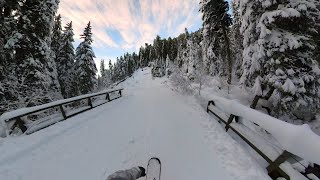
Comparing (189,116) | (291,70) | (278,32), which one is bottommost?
(189,116)

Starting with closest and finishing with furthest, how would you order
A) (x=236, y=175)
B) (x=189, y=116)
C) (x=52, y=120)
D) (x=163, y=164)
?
(x=236, y=175), (x=163, y=164), (x=52, y=120), (x=189, y=116)

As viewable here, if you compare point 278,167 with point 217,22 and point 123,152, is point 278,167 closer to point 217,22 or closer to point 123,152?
point 123,152

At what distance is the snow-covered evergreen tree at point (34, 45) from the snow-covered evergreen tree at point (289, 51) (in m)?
13.2

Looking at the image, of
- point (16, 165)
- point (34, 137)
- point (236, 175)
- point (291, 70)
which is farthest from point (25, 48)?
point (291, 70)

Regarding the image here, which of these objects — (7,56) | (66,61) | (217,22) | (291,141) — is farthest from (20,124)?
(66,61)

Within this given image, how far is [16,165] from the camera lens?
18.1 feet

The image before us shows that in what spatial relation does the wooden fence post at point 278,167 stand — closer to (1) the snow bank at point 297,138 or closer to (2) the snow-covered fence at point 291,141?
(2) the snow-covered fence at point 291,141

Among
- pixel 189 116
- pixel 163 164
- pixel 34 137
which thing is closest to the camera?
pixel 163 164

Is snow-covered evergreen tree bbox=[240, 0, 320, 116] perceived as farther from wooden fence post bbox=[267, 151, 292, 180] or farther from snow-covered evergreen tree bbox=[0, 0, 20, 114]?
snow-covered evergreen tree bbox=[0, 0, 20, 114]

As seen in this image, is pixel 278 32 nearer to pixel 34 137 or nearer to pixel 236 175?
pixel 236 175

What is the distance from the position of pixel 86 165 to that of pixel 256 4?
12.7 metres

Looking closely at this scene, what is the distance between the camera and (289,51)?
12203 millimetres

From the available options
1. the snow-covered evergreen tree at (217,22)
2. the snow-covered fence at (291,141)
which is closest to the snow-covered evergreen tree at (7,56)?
the snow-covered fence at (291,141)

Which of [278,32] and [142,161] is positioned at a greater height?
[278,32]
